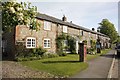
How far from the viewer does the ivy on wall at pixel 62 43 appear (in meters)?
32.8

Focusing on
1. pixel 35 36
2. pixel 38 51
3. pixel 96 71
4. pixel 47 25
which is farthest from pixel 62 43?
pixel 96 71

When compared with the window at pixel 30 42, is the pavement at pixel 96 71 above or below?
below

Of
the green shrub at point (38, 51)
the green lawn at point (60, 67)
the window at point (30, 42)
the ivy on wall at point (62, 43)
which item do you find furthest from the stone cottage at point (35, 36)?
the green lawn at point (60, 67)

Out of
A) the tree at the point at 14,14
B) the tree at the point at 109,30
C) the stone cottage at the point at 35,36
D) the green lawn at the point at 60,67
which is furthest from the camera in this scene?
the tree at the point at 109,30

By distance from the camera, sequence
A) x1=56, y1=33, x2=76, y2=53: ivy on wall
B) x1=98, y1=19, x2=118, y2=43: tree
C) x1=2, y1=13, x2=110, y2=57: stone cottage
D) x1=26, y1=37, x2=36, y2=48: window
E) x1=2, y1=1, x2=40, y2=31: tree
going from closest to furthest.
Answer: x1=2, y1=1, x2=40, y2=31: tree < x1=2, y1=13, x2=110, y2=57: stone cottage < x1=26, y1=37, x2=36, y2=48: window < x1=56, y1=33, x2=76, y2=53: ivy on wall < x1=98, y1=19, x2=118, y2=43: tree

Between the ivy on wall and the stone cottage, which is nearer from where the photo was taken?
the stone cottage

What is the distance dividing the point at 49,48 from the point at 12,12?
20.7 meters

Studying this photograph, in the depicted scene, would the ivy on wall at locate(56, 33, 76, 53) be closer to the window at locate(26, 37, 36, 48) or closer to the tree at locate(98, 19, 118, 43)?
the window at locate(26, 37, 36, 48)

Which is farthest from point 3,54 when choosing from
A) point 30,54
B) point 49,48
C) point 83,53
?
point 83,53

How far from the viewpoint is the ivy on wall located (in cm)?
3285

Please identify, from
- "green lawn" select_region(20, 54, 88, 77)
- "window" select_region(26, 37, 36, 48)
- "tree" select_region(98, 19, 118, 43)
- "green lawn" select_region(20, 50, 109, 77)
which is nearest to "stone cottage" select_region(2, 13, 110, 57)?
"window" select_region(26, 37, 36, 48)

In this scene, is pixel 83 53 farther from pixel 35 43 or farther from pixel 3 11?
pixel 3 11

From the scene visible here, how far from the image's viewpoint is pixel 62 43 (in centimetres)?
3372

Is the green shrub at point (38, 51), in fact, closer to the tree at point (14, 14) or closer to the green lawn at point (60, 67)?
the green lawn at point (60, 67)
